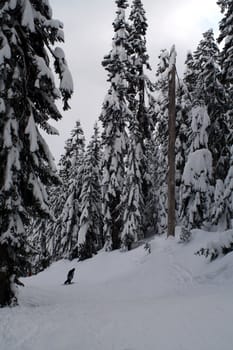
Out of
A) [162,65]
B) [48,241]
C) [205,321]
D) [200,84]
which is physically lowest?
[205,321]

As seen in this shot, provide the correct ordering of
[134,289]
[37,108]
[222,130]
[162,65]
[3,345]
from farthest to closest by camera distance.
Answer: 1. [162,65]
2. [222,130]
3. [134,289]
4. [37,108]
5. [3,345]

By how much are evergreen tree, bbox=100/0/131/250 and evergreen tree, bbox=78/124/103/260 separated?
13.9ft

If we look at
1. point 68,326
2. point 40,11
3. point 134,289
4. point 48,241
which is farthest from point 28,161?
point 48,241

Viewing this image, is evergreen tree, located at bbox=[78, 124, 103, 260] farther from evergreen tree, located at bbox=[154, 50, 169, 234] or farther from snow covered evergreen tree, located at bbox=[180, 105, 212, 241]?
snow covered evergreen tree, located at bbox=[180, 105, 212, 241]

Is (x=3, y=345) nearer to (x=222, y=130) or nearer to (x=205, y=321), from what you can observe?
(x=205, y=321)

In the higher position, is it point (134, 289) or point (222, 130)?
point (222, 130)

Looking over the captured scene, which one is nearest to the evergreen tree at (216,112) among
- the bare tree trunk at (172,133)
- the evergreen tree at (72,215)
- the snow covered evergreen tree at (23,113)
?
the bare tree trunk at (172,133)

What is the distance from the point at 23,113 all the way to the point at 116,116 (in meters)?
17.8

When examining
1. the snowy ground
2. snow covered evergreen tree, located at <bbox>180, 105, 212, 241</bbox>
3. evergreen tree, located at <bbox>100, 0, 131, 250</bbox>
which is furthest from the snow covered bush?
evergreen tree, located at <bbox>100, 0, 131, 250</bbox>

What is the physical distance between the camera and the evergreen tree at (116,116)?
1060 inches

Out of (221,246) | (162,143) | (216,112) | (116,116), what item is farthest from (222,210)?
(162,143)

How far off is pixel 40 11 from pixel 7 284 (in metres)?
7.75

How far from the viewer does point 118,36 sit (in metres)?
27.4

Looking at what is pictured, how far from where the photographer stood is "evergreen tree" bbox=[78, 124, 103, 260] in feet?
102
